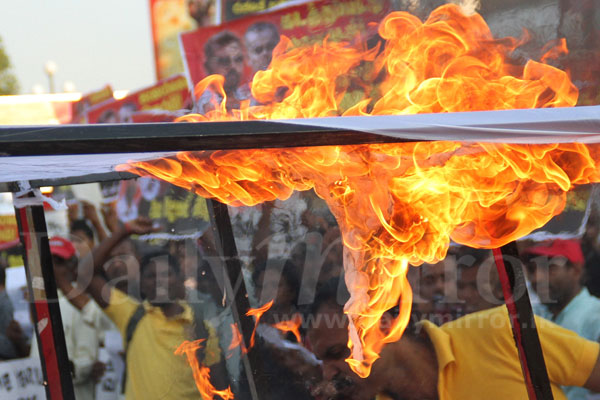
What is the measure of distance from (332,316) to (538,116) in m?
1.87

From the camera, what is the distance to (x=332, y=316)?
3.67 metres

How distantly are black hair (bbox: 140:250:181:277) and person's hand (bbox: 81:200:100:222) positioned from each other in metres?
1.16

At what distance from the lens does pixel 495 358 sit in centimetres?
354

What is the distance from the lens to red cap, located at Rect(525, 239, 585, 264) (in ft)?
12.8

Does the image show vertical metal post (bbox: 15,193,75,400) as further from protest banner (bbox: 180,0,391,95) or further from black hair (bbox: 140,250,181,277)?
protest banner (bbox: 180,0,391,95)

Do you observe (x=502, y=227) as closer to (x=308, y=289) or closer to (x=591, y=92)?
(x=308, y=289)

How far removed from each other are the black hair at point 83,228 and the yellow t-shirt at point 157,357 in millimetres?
850

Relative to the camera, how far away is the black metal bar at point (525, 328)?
2.83 metres

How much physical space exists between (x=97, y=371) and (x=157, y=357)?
79 centimetres

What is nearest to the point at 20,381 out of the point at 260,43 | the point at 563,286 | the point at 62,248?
the point at 62,248

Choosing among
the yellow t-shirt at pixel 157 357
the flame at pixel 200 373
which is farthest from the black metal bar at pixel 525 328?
the yellow t-shirt at pixel 157 357

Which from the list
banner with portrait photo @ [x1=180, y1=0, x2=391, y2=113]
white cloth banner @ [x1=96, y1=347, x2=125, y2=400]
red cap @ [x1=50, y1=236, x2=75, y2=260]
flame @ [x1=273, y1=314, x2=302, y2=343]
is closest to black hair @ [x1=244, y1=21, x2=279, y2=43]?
banner with portrait photo @ [x1=180, y1=0, x2=391, y2=113]

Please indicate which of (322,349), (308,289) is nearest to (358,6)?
(308,289)

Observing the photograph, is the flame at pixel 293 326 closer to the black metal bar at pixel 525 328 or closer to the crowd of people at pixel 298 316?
the crowd of people at pixel 298 316
